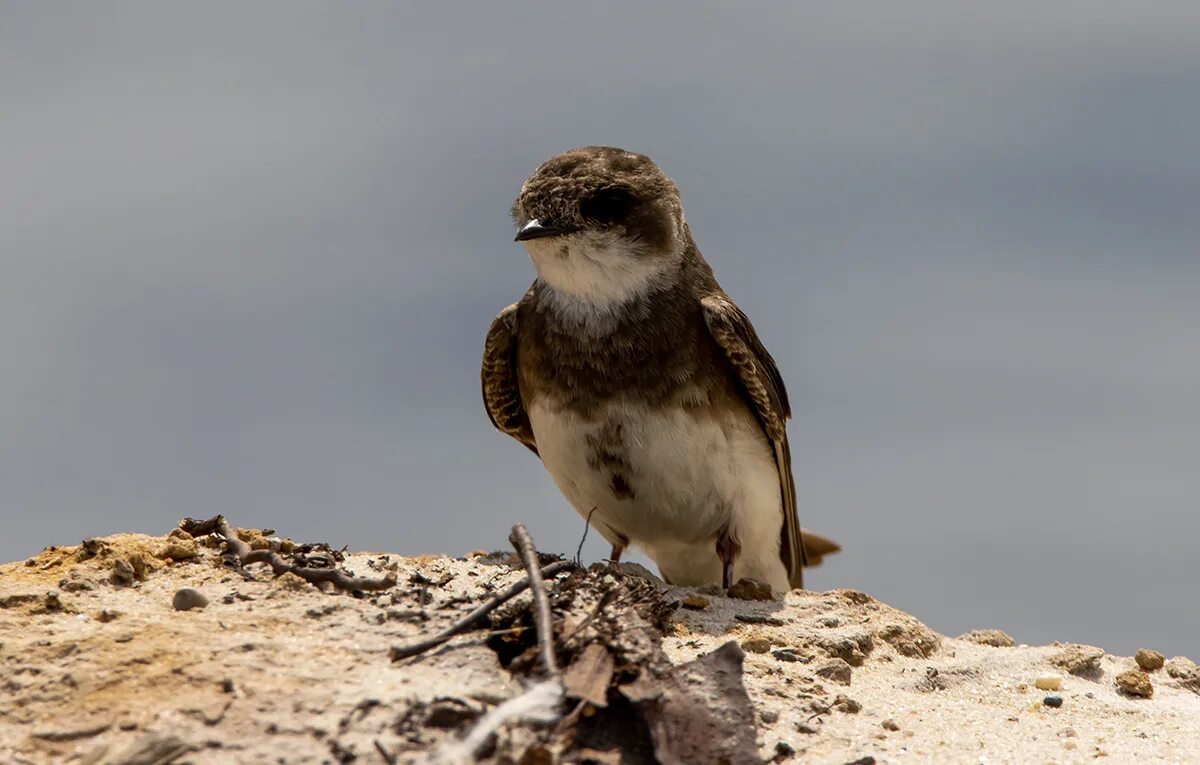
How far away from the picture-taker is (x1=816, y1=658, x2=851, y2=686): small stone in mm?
7461

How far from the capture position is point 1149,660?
8.98 meters

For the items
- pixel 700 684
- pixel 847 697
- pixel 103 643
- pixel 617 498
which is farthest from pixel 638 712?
pixel 617 498

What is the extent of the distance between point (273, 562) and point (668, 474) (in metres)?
2.89

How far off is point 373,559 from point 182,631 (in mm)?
2099

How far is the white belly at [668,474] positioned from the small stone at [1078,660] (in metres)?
2.21

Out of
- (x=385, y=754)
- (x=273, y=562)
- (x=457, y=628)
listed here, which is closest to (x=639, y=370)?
(x=273, y=562)

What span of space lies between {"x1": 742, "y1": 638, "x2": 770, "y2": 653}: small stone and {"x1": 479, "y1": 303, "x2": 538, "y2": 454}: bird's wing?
3.27 m

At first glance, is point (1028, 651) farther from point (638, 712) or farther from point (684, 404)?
point (638, 712)

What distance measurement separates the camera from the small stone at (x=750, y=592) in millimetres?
9164

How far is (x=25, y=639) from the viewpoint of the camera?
6480 mm

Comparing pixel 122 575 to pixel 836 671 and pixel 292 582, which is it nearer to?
pixel 292 582

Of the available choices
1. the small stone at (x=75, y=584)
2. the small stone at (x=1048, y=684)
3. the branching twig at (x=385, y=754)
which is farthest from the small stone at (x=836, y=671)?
the small stone at (x=75, y=584)

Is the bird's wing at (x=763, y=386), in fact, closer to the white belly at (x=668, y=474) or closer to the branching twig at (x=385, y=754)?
the white belly at (x=668, y=474)

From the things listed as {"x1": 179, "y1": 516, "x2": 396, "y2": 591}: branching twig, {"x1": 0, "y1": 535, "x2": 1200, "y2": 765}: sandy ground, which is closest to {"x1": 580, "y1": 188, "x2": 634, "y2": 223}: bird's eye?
{"x1": 0, "y1": 535, "x2": 1200, "y2": 765}: sandy ground
